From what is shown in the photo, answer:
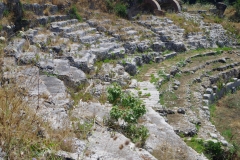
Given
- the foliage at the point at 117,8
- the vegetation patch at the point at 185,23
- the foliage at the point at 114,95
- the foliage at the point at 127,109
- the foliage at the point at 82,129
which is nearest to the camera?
the foliage at the point at 82,129

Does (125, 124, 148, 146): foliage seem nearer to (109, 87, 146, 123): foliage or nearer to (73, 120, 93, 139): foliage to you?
(109, 87, 146, 123): foliage

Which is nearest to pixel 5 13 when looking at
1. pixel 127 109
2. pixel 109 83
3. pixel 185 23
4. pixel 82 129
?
pixel 109 83

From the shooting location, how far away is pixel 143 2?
2055 centimetres

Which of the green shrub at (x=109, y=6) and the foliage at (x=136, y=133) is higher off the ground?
the green shrub at (x=109, y=6)

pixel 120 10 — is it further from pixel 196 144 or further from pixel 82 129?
pixel 82 129

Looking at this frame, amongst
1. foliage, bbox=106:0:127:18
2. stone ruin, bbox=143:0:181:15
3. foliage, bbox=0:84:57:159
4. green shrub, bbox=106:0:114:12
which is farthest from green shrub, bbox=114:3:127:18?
foliage, bbox=0:84:57:159

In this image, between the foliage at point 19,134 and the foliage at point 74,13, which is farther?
the foliage at point 74,13

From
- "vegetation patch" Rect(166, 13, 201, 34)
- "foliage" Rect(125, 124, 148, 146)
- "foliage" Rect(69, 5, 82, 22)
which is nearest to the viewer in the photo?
"foliage" Rect(125, 124, 148, 146)

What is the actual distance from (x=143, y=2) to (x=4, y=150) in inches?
707

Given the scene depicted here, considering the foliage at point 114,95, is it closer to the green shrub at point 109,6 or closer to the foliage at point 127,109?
the foliage at point 127,109

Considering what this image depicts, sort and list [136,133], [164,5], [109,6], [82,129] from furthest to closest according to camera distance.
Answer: [164,5], [109,6], [136,133], [82,129]

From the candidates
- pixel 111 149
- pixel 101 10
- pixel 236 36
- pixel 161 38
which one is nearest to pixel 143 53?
pixel 161 38

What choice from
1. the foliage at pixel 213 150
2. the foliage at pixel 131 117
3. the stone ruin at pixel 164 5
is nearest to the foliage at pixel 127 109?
the foliage at pixel 131 117

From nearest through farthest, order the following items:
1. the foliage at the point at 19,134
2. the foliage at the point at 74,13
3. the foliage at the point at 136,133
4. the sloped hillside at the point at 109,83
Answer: the foliage at the point at 19,134 → the sloped hillside at the point at 109,83 → the foliage at the point at 136,133 → the foliage at the point at 74,13
